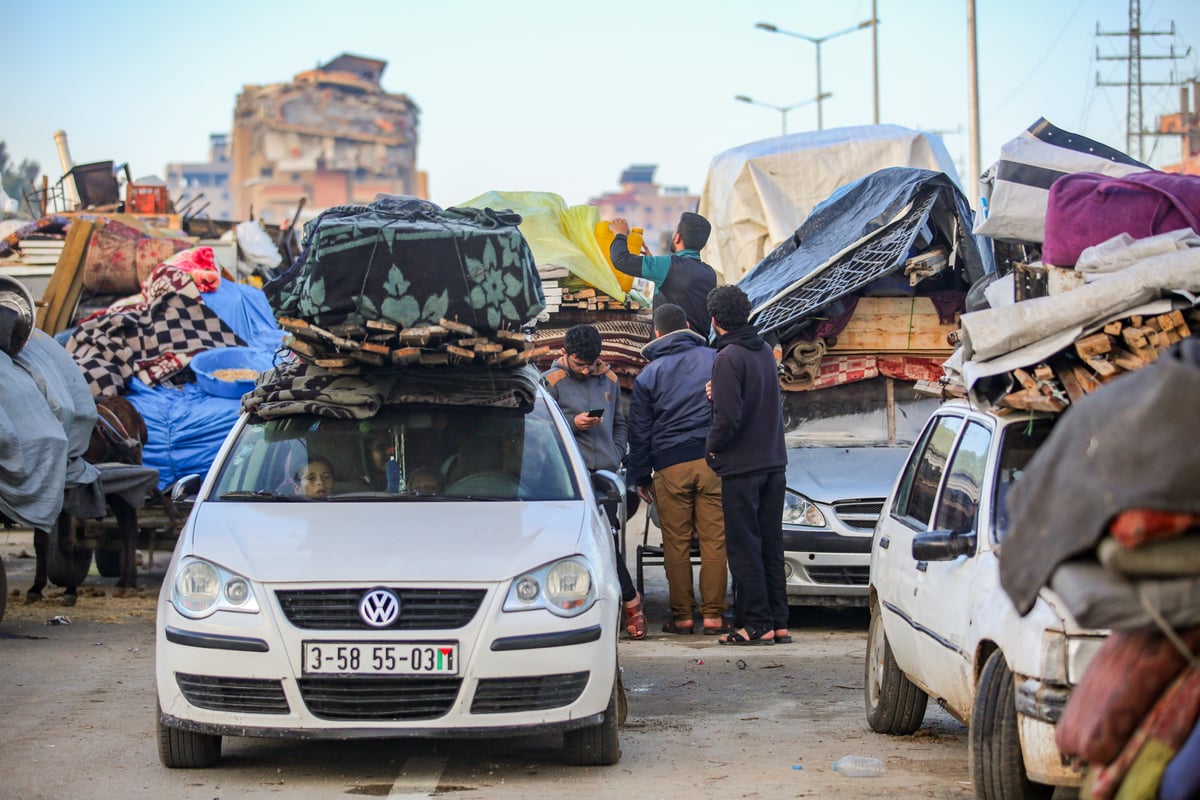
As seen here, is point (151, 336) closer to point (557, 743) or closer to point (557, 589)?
point (557, 743)

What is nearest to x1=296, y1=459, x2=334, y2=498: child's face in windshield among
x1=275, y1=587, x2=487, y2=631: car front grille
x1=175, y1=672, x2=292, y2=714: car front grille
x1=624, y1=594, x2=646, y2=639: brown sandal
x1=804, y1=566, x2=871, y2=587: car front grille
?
x1=275, y1=587, x2=487, y2=631: car front grille

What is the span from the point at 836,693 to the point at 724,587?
2132 mm

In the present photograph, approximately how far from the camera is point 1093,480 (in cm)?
313

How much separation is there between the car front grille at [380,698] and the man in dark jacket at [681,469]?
4.34 m

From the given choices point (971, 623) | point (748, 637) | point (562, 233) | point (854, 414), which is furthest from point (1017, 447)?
point (562, 233)

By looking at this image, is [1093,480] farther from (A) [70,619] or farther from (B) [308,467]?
(A) [70,619]

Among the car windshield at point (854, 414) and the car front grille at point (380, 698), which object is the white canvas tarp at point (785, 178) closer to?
the car windshield at point (854, 414)

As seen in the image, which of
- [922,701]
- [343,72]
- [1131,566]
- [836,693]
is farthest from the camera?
[343,72]

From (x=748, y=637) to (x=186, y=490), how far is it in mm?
3978

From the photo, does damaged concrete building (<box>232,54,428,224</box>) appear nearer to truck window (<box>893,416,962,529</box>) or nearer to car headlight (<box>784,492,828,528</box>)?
car headlight (<box>784,492,828,528</box>)

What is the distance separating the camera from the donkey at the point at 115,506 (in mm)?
12070

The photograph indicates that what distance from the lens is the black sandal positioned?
384 inches

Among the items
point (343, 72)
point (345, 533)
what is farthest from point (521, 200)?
point (343, 72)

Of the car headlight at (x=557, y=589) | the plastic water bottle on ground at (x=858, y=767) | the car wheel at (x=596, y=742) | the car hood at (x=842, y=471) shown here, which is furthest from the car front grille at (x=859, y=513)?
the car headlight at (x=557, y=589)
